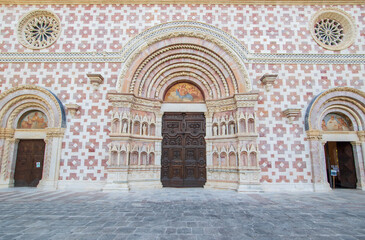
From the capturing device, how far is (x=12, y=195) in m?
8.48

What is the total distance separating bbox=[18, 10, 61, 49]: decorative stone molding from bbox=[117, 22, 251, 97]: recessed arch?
164 inches

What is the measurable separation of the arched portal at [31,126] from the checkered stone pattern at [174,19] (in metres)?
2.65

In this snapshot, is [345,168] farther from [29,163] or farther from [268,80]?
[29,163]

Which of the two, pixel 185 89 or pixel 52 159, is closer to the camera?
pixel 52 159

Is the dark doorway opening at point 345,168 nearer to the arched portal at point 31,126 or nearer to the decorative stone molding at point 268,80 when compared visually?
the decorative stone molding at point 268,80

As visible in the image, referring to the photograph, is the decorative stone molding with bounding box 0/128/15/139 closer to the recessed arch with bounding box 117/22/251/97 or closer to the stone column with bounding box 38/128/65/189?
the stone column with bounding box 38/128/65/189

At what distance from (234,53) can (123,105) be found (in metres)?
6.33

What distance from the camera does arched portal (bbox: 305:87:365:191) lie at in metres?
10.1

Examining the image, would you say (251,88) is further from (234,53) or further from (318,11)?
(318,11)

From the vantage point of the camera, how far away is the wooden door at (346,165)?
10758 mm

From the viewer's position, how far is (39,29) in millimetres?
11578

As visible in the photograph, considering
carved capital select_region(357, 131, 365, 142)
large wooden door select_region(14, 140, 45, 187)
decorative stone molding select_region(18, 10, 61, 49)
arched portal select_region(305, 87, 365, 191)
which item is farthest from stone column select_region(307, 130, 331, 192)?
decorative stone molding select_region(18, 10, 61, 49)

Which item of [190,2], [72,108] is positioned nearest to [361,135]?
[190,2]

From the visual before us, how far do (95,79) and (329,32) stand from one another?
1279cm
